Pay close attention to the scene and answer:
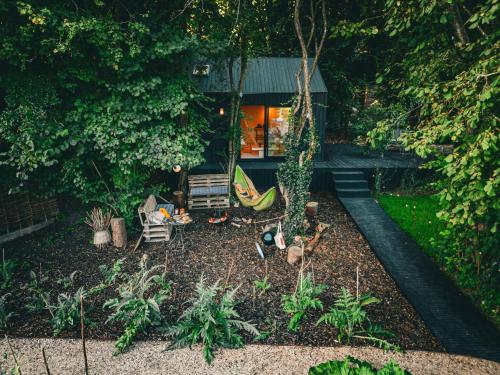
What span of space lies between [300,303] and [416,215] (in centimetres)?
538

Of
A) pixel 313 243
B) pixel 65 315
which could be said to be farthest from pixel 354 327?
pixel 65 315

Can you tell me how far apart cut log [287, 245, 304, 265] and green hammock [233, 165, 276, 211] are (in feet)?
6.97

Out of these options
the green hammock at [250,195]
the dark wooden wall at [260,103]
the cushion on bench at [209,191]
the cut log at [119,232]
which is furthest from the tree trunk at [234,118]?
the cut log at [119,232]

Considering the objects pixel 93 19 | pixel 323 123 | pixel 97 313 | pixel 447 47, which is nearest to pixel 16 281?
pixel 97 313

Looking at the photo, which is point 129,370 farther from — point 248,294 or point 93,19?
point 93,19

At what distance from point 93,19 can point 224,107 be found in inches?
262

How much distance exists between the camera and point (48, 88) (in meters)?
5.93

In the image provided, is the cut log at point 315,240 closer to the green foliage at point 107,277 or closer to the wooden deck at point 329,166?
the wooden deck at point 329,166

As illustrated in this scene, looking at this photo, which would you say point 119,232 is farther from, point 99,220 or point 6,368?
point 6,368

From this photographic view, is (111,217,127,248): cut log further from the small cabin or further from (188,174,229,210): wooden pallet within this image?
the small cabin

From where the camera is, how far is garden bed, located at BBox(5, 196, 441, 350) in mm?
4672

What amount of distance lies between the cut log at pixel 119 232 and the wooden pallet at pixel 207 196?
2.20 meters

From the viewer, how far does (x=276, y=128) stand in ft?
40.7

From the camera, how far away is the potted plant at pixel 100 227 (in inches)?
272
